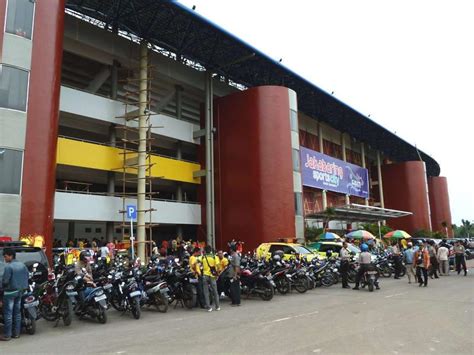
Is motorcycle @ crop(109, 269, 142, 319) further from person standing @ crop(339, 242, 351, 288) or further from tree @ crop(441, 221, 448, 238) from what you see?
tree @ crop(441, 221, 448, 238)

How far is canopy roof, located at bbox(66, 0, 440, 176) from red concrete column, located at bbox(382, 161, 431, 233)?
17.8 meters

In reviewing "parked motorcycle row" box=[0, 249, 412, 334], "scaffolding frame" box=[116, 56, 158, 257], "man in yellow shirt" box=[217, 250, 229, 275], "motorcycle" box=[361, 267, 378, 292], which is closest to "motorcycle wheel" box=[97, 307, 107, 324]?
"parked motorcycle row" box=[0, 249, 412, 334]

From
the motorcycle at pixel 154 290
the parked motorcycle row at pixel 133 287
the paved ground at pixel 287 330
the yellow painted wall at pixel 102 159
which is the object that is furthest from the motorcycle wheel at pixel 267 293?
the yellow painted wall at pixel 102 159

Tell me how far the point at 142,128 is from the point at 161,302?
14.9 metres

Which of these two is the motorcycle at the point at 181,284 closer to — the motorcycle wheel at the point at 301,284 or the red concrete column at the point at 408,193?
the motorcycle wheel at the point at 301,284

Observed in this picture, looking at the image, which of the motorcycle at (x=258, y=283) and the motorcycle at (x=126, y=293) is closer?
the motorcycle at (x=126, y=293)

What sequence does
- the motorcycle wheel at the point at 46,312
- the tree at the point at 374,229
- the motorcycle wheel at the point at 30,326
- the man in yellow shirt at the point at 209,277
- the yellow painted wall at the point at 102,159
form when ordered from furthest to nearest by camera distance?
1. the tree at the point at 374,229
2. the yellow painted wall at the point at 102,159
3. the man in yellow shirt at the point at 209,277
4. the motorcycle wheel at the point at 46,312
5. the motorcycle wheel at the point at 30,326

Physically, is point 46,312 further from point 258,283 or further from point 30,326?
point 258,283

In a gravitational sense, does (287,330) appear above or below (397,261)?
below

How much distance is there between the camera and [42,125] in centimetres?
1741

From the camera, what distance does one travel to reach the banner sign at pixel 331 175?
36.1m

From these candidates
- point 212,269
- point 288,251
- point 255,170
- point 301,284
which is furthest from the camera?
point 255,170

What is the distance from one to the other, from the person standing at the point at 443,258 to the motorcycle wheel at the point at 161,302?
13.8m

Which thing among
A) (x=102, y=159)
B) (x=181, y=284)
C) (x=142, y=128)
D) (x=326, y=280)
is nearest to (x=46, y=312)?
(x=181, y=284)
